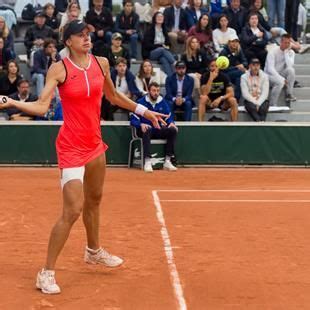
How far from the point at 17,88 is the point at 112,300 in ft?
36.2

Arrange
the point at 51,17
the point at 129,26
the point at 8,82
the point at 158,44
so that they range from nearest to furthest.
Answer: the point at 8,82, the point at 158,44, the point at 51,17, the point at 129,26

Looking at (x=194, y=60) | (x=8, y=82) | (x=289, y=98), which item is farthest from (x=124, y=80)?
(x=289, y=98)

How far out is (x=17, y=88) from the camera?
17.2 meters

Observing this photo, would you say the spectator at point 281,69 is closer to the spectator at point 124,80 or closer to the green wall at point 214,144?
the green wall at point 214,144

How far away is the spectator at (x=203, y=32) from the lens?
1911 centimetres

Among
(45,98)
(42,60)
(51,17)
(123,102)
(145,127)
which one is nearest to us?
(45,98)

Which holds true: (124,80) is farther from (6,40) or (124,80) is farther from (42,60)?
(6,40)

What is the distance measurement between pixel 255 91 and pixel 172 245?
370 inches

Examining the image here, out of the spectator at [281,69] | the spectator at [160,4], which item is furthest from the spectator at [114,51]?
the spectator at [281,69]

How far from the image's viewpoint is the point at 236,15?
66.4ft

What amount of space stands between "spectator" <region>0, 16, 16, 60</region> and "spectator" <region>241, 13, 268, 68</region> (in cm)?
559

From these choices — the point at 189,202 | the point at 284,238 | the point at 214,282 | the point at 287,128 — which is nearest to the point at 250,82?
the point at 287,128

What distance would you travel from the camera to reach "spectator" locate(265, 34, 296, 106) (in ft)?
60.7

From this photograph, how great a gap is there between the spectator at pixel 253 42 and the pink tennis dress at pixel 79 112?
1264 centimetres
